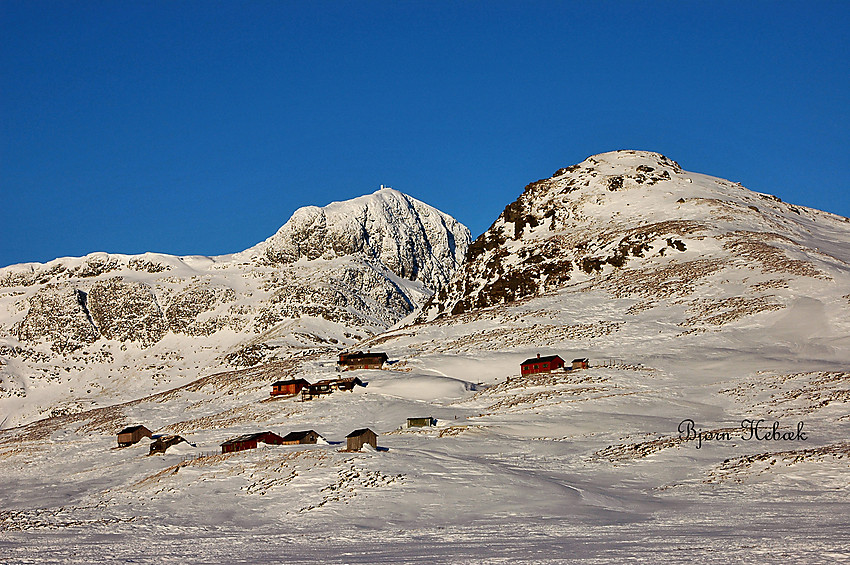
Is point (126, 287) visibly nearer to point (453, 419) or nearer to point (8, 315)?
point (8, 315)

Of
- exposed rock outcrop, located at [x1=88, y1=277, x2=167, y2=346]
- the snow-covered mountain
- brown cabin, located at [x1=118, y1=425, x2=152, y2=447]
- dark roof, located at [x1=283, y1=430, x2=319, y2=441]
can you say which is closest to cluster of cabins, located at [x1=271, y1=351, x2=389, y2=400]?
the snow-covered mountain

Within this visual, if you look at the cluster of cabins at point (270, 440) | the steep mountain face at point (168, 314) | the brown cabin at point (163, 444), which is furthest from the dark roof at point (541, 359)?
the steep mountain face at point (168, 314)

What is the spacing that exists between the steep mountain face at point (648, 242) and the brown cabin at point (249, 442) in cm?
4428

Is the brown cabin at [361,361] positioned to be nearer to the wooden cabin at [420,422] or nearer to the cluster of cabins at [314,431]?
the cluster of cabins at [314,431]

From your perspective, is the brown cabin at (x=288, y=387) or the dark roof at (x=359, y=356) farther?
the dark roof at (x=359, y=356)

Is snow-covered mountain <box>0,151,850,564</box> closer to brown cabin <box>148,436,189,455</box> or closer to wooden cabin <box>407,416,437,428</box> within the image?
wooden cabin <box>407,416,437,428</box>

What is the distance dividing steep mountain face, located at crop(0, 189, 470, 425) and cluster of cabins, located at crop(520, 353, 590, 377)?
6376 cm

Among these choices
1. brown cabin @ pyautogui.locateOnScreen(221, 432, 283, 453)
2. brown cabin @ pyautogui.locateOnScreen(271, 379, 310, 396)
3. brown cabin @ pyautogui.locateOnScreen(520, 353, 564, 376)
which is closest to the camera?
brown cabin @ pyautogui.locateOnScreen(221, 432, 283, 453)

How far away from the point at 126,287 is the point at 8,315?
2278 centimetres

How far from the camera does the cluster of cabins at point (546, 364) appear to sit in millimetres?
70625

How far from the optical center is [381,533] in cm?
3036

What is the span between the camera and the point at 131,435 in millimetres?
65375

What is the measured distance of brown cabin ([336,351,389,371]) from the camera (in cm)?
8044

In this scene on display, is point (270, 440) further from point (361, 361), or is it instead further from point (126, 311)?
point (126, 311)
